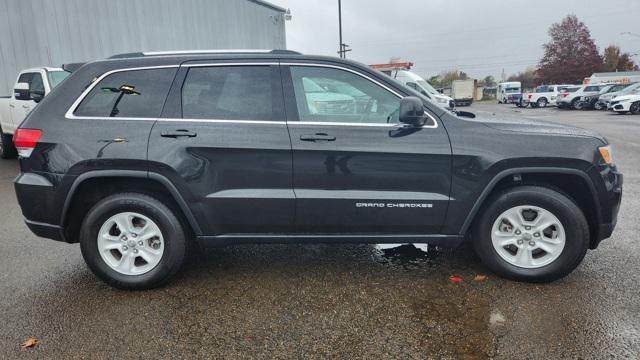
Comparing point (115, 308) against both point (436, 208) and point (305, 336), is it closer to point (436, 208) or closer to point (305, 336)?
point (305, 336)

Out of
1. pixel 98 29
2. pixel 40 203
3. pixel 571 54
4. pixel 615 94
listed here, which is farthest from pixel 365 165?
pixel 571 54

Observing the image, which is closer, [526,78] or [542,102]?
[542,102]

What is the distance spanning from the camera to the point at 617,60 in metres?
67.0

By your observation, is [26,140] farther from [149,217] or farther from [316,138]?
[316,138]

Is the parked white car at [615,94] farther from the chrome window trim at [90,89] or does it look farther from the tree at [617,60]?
the tree at [617,60]

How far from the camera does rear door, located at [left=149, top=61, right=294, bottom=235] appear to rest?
3.22m

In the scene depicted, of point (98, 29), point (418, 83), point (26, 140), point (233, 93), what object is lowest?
point (26, 140)

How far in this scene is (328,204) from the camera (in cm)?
327

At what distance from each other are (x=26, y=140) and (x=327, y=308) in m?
2.56

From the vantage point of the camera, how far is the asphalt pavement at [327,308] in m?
2.65

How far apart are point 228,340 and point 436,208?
5.66 feet

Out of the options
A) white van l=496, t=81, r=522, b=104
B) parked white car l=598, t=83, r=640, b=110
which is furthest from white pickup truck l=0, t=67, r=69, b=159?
white van l=496, t=81, r=522, b=104

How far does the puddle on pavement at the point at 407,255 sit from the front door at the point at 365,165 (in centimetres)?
60

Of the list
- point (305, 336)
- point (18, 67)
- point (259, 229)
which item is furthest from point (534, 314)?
point (18, 67)
